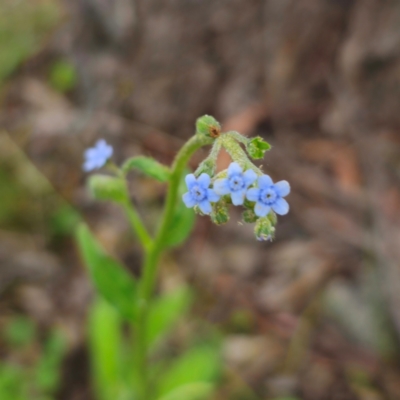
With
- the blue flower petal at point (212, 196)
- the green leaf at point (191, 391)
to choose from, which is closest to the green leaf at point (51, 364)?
the green leaf at point (191, 391)

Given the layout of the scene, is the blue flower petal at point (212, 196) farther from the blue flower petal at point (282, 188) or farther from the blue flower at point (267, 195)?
the blue flower petal at point (282, 188)

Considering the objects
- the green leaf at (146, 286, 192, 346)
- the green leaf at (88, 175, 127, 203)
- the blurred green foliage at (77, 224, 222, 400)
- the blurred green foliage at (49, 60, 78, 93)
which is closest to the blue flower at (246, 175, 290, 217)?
the green leaf at (88, 175, 127, 203)

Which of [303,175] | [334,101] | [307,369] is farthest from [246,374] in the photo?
[334,101]

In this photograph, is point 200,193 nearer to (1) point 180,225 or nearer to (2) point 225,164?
(1) point 180,225

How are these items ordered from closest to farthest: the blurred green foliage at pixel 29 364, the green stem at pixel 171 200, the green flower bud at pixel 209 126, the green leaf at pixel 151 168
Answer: the green flower bud at pixel 209 126 → the green stem at pixel 171 200 → the green leaf at pixel 151 168 → the blurred green foliage at pixel 29 364

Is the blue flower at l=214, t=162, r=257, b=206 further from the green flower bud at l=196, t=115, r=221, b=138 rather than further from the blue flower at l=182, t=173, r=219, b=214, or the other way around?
the green flower bud at l=196, t=115, r=221, b=138

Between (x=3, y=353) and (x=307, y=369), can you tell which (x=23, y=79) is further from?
(x=307, y=369)
